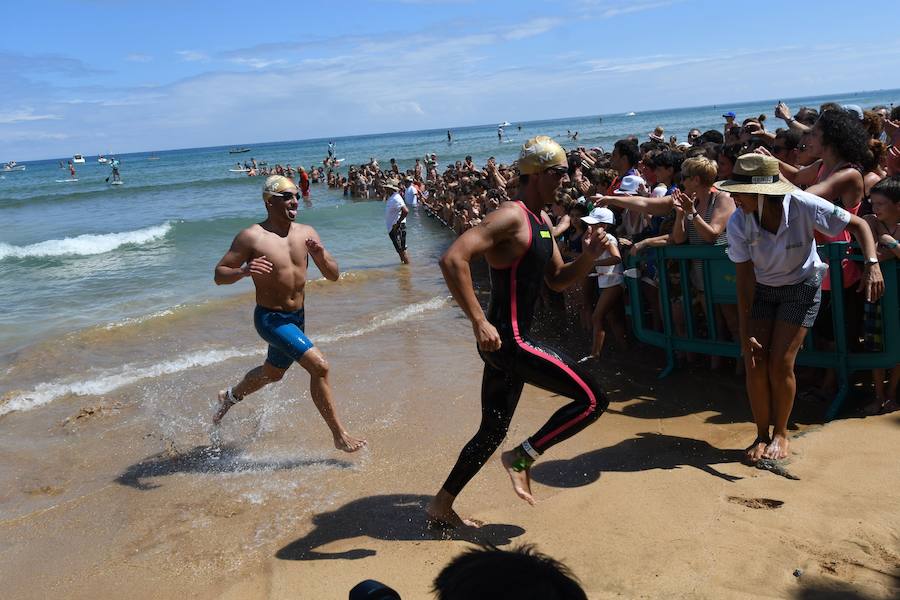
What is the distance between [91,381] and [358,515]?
15.2 feet

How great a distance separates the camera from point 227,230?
2277 cm

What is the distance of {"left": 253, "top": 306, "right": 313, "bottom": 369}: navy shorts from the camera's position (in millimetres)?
5070

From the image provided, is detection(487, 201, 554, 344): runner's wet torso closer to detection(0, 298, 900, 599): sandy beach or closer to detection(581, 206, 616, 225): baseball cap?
detection(581, 206, 616, 225): baseball cap

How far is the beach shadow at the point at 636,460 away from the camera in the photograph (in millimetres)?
4484

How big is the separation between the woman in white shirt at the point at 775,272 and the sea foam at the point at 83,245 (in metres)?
18.1

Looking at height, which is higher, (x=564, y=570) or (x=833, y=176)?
(x=833, y=176)

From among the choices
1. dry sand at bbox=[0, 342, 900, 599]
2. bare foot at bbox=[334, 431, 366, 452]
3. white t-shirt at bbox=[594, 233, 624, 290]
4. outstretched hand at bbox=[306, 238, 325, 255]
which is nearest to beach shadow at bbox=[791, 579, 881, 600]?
dry sand at bbox=[0, 342, 900, 599]

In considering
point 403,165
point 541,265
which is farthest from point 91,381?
point 403,165

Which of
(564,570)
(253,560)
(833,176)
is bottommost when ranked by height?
(253,560)

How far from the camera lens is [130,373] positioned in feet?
26.3

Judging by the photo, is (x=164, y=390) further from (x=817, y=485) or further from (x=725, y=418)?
(x=817, y=485)

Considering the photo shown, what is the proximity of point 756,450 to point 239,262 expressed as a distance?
3.44 m

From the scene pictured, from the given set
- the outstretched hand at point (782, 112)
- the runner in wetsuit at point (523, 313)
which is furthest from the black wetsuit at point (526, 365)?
the outstretched hand at point (782, 112)

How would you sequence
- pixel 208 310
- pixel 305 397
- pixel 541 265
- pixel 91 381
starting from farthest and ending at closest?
pixel 208 310
pixel 91 381
pixel 305 397
pixel 541 265
